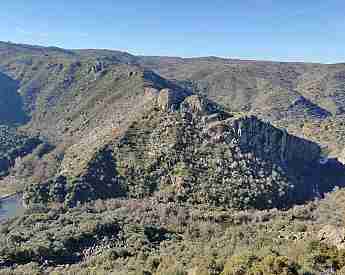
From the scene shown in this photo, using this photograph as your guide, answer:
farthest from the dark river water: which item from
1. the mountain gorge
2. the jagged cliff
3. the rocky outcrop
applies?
the rocky outcrop

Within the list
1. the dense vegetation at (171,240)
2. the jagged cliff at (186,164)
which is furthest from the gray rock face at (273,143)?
the dense vegetation at (171,240)

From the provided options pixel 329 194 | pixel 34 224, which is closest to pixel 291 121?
pixel 329 194

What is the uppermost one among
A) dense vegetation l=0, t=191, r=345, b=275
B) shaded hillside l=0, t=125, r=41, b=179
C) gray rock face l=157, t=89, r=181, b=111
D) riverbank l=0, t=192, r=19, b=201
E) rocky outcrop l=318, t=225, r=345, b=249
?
gray rock face l=157, t=89, r=181, b=111

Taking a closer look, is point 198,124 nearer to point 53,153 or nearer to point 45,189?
point 45,189

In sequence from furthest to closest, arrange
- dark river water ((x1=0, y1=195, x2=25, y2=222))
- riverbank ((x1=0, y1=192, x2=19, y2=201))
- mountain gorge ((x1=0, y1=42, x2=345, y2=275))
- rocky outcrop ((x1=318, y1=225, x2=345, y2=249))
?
riverbank ((x1=0, y1=192, x2=19, y2=201))
dark river water ((x1=0, y1=195, x2=25, y2=222))
mountain gorge ((x1=0, y1=42, x2=345, y2=275))
rocky outcrop ((x1=318, y1=225, x2=345, y2=249))

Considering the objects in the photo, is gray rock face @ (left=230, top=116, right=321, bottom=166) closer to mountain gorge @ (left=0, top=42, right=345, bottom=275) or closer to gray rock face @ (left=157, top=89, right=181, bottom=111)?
mountain gorge @ (left=0, top=42, right=345, bottom=275)

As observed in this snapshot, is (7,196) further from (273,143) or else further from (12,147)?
(273,143)

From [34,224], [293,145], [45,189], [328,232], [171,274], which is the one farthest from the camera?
[293,145]

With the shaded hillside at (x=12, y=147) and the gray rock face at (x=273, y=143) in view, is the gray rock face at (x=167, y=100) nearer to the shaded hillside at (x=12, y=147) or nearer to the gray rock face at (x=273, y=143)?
the gray rock face at (x=273, y=143)
